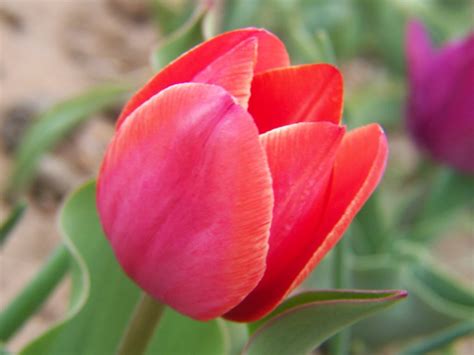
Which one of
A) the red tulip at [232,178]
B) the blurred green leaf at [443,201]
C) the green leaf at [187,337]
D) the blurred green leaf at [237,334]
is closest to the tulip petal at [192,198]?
the red tulip at [232,178]

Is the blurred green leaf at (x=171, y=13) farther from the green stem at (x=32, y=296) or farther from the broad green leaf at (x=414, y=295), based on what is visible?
the green stem at (x=32, y=296)

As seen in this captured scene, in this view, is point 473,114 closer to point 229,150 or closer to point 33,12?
point 229,150

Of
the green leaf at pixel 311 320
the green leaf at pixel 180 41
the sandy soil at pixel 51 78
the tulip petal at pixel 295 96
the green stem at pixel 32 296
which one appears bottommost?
the sandy soil at pixel 51 78

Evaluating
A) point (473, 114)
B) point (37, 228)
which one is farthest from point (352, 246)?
point (37, 228)

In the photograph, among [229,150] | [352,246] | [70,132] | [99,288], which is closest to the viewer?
[229,150]

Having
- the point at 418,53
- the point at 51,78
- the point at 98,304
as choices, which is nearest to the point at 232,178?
the point at 98,304

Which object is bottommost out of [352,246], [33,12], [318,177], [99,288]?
[352,246]

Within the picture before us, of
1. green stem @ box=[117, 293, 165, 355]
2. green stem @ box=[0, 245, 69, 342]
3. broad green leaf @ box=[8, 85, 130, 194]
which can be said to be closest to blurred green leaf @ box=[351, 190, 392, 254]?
broad green leaf @ box=[8, 85, 130, 194]
